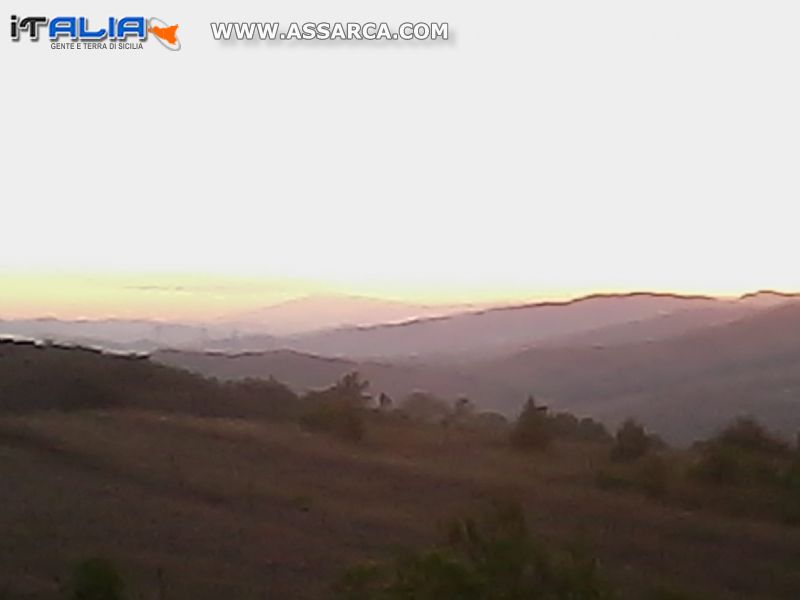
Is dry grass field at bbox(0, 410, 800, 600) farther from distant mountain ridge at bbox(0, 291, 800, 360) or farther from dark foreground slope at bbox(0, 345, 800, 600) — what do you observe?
distant mountain ridge at bbox(0, 291, 800, 360)

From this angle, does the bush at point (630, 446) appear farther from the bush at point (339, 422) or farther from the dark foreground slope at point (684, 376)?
the dark foreground slope at point (684, 376)

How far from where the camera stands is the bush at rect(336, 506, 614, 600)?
10508mm

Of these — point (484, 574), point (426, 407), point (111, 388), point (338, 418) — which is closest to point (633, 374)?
point (426, 407)

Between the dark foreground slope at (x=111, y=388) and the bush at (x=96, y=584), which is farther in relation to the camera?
the dark foreground slope at (x=111, y=388)

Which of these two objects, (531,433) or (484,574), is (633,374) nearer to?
(531,433)

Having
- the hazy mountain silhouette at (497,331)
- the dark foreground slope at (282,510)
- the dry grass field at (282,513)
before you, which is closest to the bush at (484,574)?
the dark foreground slope at (282,510)

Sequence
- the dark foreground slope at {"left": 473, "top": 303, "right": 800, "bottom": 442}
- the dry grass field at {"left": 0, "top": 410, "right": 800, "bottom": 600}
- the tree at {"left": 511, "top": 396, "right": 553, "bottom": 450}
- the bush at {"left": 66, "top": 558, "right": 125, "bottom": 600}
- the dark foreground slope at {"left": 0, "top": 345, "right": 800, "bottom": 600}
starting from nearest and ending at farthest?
the bush at {"left": 66, "top": 558, "right": 125, "bottom": 600}
the dry grass field at {"left": 0, "top": 410, "right": 800, "bottom": 600}
the dark foreground slope at {"left": 0, "top": 345, "right": 800, "bottom": 600}
the tree at {"left": 511, "top": 396, "right": 553, "bottom": 450}
the dark foreground slope at {"left": 473, "top": 303, "right": 800, "bottom": 442}

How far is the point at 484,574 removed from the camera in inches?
440

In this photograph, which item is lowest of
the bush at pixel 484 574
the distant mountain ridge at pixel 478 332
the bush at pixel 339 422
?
the bush at pixel 484 574

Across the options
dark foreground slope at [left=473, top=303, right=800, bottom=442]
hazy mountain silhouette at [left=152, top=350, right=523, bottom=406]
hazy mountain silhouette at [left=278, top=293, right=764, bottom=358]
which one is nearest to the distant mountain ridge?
hazy mountain silhouette at [left=278, top=293, right=764, bottom=358]

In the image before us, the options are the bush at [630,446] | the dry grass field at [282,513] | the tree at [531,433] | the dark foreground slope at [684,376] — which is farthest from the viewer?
the dark foreground slope at [684,376]

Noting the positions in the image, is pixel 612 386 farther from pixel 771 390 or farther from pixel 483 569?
pixel 483 569

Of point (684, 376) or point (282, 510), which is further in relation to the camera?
point (684, 376)

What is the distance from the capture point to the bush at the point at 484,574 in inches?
414
